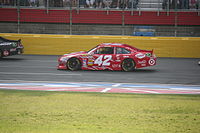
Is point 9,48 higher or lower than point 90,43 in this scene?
lower

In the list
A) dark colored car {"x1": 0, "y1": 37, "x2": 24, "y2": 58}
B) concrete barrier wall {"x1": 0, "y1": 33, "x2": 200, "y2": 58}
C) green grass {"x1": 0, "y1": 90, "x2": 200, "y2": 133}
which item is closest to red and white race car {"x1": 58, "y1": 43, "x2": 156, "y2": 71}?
dark colored car {"x1": 0, "y1": 37, "x2": 24, "y2": 58}

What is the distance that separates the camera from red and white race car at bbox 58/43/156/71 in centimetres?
1748

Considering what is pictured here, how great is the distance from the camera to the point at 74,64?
58.6 ft

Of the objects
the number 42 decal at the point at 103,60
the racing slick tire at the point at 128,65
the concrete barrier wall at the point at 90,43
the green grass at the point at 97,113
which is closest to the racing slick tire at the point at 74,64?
the number 42 decal at the point at 103,60

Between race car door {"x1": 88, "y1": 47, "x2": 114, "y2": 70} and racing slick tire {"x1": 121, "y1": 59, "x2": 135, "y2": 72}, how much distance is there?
1.86ft

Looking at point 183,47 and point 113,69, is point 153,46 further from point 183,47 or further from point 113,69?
point 113,69

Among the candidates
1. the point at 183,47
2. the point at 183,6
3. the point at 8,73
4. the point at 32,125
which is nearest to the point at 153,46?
the point at 183,47

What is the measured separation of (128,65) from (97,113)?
9361mm

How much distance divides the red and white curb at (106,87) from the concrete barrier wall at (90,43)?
1149 cm

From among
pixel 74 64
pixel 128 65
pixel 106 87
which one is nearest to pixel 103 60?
pixel 128 65

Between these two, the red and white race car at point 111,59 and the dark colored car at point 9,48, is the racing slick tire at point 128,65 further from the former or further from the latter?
the dark colored car at point 9,48

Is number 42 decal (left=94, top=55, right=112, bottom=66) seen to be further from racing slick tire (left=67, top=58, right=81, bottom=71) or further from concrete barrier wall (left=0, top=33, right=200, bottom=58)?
concrete barrier wall (left=0, top=33, right=200, bottom=58)

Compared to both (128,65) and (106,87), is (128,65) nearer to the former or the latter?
(128,65)

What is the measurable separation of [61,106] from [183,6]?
816 inches
